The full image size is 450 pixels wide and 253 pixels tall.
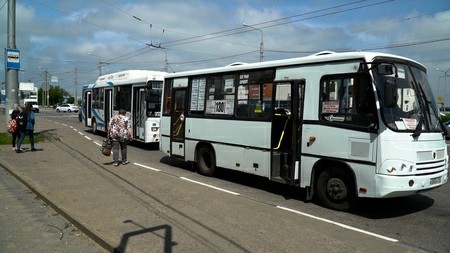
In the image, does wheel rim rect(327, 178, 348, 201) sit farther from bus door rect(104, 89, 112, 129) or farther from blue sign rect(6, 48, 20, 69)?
blue sign rect(6, 48, 20, 69)

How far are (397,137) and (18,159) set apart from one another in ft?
37.0

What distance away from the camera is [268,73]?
8805 millimetres

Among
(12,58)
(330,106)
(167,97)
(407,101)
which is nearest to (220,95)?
(167,97)

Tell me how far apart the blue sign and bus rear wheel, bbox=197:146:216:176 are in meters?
12.8

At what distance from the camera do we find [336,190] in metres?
7.34

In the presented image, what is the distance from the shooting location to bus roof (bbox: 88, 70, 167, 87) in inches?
637

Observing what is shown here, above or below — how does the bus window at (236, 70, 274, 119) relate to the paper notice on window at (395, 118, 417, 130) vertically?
above

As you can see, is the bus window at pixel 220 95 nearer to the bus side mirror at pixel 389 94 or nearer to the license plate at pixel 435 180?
the bus side mirror at pixel 389 94

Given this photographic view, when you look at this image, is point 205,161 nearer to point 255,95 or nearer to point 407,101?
point 255,95

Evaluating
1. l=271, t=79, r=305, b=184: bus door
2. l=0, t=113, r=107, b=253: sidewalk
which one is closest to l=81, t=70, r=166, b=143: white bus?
l=0, t=113, r=107, b=253: sidewalk

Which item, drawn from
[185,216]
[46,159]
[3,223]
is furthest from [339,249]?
[46,159]

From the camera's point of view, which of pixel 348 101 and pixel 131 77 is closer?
pixel 348 101

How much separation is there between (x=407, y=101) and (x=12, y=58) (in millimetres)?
18141

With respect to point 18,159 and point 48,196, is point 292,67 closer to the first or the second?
point 48,196
